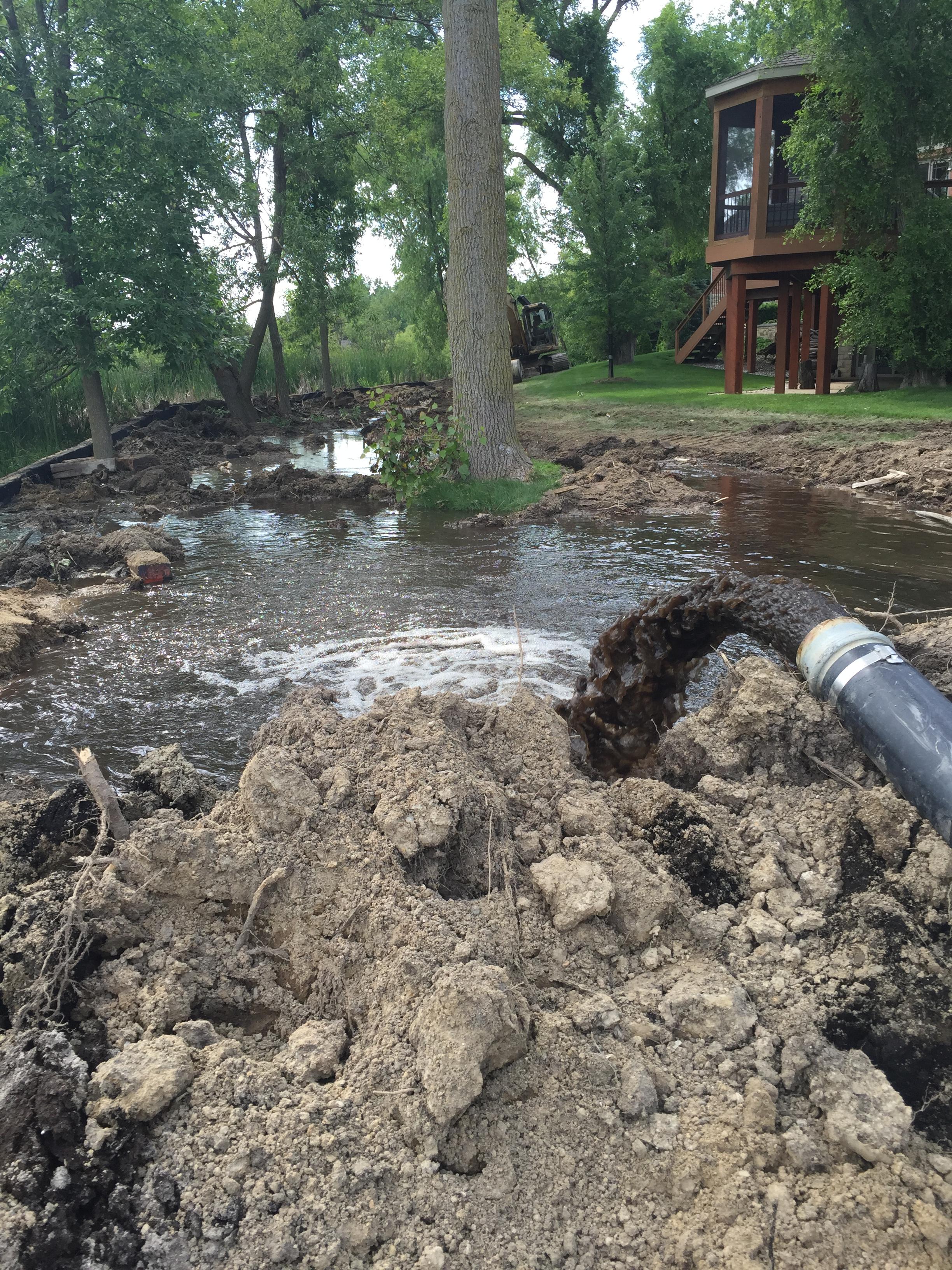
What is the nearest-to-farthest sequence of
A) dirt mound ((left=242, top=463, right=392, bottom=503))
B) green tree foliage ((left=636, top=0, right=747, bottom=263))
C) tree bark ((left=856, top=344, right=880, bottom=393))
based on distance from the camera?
1. dirt mound ((left=242, top=463, right=392, bottom=503))
2. tree bark ((left=856, top=344, right=880, bottom=393))
3. green tree foliage ((left=636, top=0, right=747, bottom=263))

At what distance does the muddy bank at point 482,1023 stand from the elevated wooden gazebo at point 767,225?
823 inches

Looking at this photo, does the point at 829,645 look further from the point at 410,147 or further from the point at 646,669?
the point at 410,147

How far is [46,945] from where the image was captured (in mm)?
2631

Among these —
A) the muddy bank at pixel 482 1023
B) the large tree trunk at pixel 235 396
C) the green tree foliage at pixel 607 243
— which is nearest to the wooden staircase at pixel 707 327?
the green tree foliage at pixel 607 243

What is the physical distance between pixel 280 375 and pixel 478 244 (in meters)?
14.7

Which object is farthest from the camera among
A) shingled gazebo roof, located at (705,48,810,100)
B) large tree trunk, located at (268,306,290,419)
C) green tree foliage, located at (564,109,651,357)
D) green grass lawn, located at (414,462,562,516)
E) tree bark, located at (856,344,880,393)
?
green tree foliage, located at (564,109,651,357)

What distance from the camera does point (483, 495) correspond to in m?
12.9

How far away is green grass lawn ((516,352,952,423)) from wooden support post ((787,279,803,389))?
2.44 ft

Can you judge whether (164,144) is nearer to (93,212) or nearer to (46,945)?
(93,212)

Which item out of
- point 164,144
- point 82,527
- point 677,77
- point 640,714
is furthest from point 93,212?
point 677,77

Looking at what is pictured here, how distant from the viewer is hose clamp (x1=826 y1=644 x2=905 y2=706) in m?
3.28

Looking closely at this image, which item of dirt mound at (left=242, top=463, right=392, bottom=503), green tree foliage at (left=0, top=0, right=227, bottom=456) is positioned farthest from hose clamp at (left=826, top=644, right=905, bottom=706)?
green tree foliage at (left=0, top=0, right=227, bottom=456)

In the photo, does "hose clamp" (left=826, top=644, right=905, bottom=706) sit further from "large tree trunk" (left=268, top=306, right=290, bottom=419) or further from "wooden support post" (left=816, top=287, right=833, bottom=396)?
"large tree trunk" (left=268, top=306, right=290, bottom=419)

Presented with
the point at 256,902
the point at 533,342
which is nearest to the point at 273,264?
the point at 533,342
